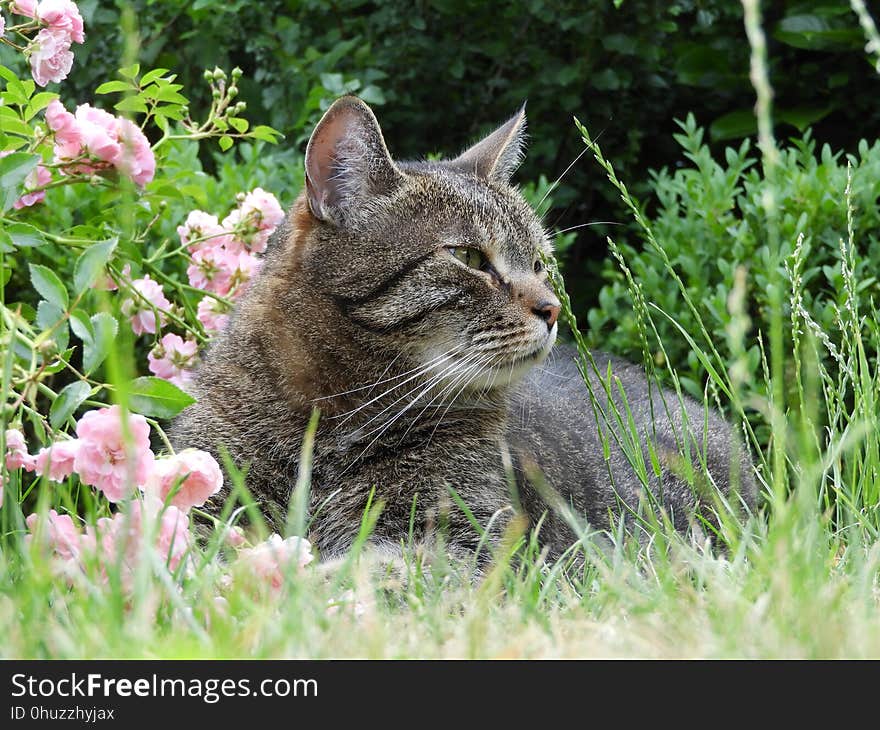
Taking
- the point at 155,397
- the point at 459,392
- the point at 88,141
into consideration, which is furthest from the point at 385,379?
the point at 88,141

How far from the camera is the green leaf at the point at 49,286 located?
2.20 m

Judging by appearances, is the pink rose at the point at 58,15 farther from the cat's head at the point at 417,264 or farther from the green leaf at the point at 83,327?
the green leaf at the point at 83,327

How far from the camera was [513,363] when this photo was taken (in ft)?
8.93

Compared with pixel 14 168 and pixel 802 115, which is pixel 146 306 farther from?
pixel 802 115

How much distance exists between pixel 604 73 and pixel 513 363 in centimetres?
267

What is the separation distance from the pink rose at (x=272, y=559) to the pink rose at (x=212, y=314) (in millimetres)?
1413

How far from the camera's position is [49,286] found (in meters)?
2.21

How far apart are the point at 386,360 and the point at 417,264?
25cm

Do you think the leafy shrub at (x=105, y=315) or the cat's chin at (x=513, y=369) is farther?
the cat's chin at (x=513, y=369)

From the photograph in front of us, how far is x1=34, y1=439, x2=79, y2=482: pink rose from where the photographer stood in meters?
2.08

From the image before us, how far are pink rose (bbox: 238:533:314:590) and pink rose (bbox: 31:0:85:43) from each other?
4.34ft

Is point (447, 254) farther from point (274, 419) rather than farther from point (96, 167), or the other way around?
point (96, 167)

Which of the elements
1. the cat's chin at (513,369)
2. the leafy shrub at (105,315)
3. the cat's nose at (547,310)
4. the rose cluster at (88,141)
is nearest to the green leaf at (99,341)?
the leafy shrub at (105,315)
